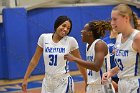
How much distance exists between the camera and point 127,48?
307cm

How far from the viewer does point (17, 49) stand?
9484 mm

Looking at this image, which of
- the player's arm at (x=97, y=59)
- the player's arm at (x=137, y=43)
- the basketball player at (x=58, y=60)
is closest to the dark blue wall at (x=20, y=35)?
the basketball player at (x=58, y=60)

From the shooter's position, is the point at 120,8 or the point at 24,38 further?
the point at 24,38

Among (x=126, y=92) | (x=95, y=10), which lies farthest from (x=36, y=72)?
(x=126, y=92)

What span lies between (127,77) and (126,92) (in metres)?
0.15

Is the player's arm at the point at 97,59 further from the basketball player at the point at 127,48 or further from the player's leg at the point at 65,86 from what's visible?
the player's leg at the point at 65,86

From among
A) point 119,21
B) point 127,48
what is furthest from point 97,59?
point 119,21

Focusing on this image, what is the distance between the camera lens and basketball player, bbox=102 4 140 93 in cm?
301

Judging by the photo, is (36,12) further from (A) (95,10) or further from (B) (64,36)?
(B) (64,36)

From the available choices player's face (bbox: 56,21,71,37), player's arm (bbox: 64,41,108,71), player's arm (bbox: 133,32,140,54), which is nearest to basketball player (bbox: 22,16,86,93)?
player's face (bbox: 56,21,71,37)

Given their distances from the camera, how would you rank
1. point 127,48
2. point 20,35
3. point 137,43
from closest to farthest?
1. point 137,43
2. point 127,48
3. point 20,35

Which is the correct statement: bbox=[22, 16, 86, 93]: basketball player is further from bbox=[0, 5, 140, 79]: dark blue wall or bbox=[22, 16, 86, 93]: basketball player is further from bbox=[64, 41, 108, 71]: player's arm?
bbox=[0, 5, 140, 79]: dark blue wall

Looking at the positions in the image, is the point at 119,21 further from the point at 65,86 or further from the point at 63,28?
the point at 65,86

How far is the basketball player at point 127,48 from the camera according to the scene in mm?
3014
